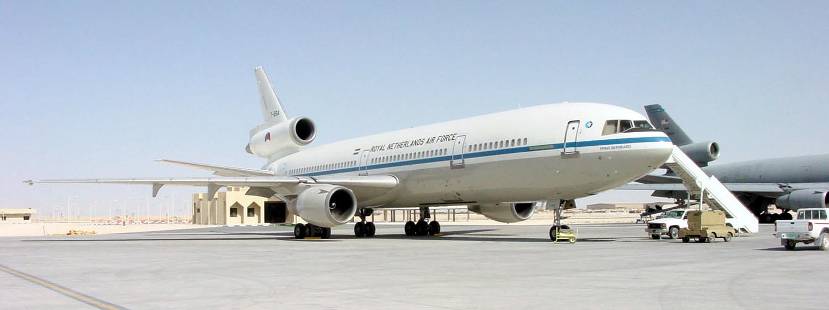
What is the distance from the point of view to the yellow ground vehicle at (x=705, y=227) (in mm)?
23312

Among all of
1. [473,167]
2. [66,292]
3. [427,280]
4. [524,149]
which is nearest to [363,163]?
[473,167]

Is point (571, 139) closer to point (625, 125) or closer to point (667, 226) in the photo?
point (625, 125)

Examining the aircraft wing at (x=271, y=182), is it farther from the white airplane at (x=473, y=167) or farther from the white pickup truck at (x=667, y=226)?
the white pickup truck at (x=667, y=226)

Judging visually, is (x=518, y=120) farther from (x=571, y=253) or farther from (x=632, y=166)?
(x=571, y=253)

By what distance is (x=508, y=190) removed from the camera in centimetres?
2427

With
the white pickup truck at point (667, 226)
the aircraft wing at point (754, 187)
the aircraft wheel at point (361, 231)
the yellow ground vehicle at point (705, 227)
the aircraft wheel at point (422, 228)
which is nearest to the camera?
the yellow ground vehicle at point (705, 227)

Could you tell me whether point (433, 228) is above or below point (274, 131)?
below

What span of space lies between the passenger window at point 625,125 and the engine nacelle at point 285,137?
60.4ft

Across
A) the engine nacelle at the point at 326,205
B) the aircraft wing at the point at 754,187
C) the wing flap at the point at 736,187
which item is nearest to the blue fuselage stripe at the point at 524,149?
the engine nacelle at the point at 326,205

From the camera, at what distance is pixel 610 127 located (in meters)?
21.8

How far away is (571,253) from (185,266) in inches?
327

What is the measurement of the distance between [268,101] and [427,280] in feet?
95.8

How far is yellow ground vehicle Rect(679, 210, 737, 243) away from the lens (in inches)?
918

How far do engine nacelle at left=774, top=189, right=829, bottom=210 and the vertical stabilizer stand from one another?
91.5ft
